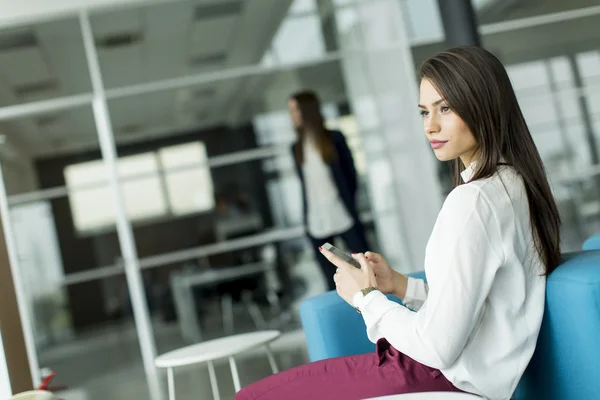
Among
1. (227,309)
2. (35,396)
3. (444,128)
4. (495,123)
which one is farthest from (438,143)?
(227,309)

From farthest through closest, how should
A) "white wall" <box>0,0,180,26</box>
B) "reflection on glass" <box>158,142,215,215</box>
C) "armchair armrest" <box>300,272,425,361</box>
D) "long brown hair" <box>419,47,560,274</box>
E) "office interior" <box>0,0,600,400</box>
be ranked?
"reflection on glass" <box>158,142,215,215</box> → "office interior" <box>0,0,600,400</box> → "white wall" <box>0,0,180,26</box> → "armchair armrest" <box>300,272,425,361</box> → "long brown hair" <box>419,47,560,274</box>

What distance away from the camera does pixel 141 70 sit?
738 cm

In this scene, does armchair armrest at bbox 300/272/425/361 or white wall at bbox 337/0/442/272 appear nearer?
armchair armrest at bbox 300/272/425/361

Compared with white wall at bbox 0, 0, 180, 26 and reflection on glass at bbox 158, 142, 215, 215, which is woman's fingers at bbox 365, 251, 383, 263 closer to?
reflection on glass at bbox 158, 142, 215, 215

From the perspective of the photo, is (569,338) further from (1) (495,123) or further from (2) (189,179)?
(2) (189,179)

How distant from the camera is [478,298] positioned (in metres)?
1.78

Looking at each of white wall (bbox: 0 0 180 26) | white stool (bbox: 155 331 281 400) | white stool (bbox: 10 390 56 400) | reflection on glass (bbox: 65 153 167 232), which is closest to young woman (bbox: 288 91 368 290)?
reflection on glass (bbox: 65 153 167 232)

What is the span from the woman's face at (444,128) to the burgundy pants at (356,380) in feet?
1.73

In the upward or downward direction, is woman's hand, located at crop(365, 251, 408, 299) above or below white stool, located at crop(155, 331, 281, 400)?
above

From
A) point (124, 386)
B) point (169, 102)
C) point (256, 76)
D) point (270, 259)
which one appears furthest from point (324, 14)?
point (124, 386)

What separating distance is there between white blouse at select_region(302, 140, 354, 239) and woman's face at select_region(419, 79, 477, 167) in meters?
4.04

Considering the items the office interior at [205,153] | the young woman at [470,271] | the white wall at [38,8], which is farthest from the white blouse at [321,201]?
the young woman at [470,271]

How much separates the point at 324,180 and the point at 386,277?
3893mm

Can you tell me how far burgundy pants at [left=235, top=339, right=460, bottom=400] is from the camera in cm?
196
